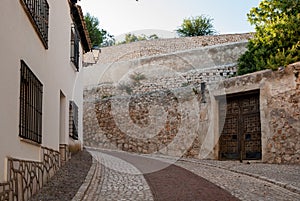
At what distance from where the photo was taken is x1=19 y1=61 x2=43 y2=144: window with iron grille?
7.03 metres

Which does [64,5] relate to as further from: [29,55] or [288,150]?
[288,150]

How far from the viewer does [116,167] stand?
1253 cm

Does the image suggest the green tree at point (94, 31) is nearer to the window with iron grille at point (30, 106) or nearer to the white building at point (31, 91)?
the white building at point (31, 91)

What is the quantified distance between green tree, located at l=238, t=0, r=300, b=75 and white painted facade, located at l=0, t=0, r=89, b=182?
7261mm

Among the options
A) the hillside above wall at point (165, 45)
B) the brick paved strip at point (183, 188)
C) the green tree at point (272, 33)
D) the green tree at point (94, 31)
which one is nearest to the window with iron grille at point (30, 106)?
the brick paved strip at point (183, 188)

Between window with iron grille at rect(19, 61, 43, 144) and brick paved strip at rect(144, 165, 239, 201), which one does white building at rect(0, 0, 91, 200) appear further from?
brick paved strip at rect(144, 165, 239, 201)

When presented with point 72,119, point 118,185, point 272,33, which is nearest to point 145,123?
point 72,119

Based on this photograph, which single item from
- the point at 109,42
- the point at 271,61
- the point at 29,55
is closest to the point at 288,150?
the point at 271,61

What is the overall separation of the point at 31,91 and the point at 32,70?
39 cm

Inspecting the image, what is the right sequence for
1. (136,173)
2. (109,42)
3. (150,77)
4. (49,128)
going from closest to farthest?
(49,128)
(136,173)
(150,77)
(109,42)

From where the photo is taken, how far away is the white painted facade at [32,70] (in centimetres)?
586

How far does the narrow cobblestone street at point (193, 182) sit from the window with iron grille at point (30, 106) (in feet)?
5.25

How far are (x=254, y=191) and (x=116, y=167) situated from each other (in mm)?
5035

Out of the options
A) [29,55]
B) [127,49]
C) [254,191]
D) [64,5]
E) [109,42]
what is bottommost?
[254,191]
